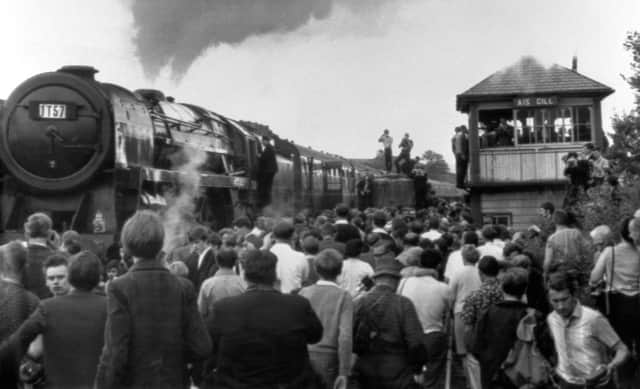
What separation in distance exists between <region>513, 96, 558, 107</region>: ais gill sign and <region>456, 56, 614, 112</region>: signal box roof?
0.13 meters

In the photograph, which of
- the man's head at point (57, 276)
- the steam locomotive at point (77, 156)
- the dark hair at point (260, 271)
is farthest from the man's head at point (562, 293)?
the steam locomotive at point (77, 156)

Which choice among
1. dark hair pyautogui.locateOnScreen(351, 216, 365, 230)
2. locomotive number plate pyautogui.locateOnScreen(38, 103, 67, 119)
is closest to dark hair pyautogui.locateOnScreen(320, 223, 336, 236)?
dark hair pyautogui.locateOnScreen(351, 216, 365, 230)

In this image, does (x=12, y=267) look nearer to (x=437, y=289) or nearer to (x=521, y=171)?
(x=437, y=289)

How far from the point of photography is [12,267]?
5375 millimetres

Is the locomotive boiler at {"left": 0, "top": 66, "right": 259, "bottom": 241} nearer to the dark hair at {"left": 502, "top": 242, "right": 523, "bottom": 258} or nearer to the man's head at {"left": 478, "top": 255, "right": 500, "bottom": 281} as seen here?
the dark hair at {"left": 502, "top": 242, "right": 523, "bottom": 258}

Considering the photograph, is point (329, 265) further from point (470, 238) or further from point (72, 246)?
point (470, 238)

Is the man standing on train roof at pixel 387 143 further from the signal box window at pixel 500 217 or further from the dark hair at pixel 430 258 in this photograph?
the dark hair at pixel 430 258

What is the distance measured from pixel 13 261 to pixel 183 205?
28.7ft

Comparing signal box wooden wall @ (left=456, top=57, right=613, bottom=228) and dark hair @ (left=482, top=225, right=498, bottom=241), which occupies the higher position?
signal box wooden wall @ (left=456, top=57, right=613, bottom=228)

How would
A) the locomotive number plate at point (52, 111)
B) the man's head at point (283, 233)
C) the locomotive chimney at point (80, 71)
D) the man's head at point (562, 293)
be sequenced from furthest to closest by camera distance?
1. the locomotive chimney at point (80, 71)
2. the locomotive number plate at point (52, 111)
3. the man's head at point (283, 233)
4. the man's head at point (562, 293)

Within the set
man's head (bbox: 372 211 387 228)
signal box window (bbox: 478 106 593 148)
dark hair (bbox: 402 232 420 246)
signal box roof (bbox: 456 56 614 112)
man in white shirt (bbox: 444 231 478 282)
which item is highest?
signal box roof (bbox: 456 56 614 112)

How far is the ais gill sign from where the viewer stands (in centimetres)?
2342

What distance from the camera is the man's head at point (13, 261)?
5371mm

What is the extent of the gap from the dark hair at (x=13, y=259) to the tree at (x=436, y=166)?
280ft
